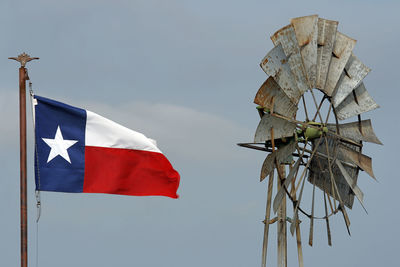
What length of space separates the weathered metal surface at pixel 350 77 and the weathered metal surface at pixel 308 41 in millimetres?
1521

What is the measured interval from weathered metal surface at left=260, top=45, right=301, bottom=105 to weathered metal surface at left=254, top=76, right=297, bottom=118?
0.56 ft

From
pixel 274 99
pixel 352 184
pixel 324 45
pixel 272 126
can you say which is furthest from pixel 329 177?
pixel 274 99

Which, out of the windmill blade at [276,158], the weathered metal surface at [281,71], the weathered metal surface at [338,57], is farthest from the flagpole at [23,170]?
the weathered metal surface at [338,57]

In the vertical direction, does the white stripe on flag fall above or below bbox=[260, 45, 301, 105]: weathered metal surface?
below

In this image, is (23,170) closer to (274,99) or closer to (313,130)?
(274,99)

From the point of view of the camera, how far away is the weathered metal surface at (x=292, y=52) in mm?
29531

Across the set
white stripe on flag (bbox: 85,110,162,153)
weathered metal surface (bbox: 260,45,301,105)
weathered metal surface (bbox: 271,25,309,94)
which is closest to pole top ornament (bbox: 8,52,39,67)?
white stripe on flag (bbox: 85,110,162,153)

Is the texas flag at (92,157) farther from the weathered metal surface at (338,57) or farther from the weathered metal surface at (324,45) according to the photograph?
the weathered metal surface at (338,57)

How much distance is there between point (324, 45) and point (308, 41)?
0.98 meters

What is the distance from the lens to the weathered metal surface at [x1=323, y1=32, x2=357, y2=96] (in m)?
31.2

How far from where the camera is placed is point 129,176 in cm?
2459

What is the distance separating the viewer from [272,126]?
28953 mm

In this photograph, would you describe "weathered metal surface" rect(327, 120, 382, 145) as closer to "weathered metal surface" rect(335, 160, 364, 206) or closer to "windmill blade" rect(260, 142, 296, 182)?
"weathered metal surface" rect(335, 160, 364, 206)

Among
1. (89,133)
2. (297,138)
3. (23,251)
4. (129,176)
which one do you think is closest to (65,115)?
(89,133)
